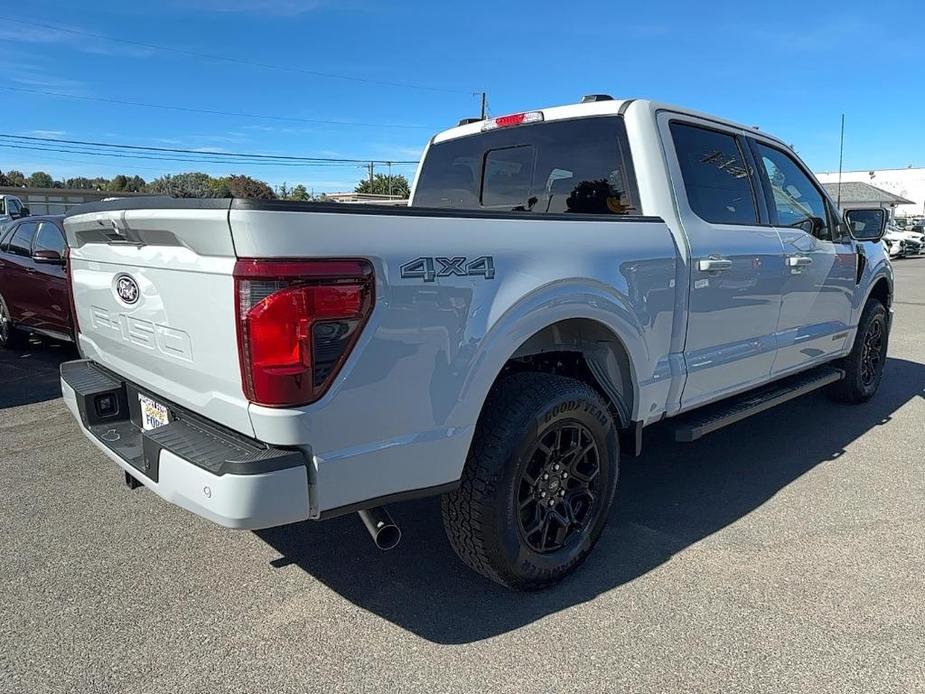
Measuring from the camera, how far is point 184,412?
253 cm

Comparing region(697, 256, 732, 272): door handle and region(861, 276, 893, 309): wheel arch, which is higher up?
region(697, 256, 732, 272): door handle

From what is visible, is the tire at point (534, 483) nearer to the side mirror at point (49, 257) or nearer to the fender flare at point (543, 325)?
the fender flare at point (543, 325)

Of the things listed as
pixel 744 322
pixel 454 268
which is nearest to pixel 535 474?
pixel 454 268

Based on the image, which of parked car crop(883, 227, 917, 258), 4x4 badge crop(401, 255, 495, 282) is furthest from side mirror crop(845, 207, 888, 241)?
parked car crop(883, 227, 917, 258)

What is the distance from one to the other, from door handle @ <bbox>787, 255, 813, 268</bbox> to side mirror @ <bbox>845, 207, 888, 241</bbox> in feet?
3.31

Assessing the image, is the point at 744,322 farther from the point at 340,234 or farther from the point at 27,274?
the point at 27,274

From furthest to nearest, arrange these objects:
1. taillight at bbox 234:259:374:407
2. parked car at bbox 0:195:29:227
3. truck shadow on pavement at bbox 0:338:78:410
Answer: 1. parked car at bbox 0:195:29:227
2. truck shadow on pavement at bbox 0:338:78:410
3. taillight at bbox 234:259:374:407

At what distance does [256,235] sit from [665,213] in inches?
83.6

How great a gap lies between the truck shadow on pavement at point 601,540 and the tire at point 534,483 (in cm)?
16

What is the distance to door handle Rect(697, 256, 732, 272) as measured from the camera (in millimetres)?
3436

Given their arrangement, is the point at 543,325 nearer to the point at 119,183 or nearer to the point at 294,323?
the point at 294,323

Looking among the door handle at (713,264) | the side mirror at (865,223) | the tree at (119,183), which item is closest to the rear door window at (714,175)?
the door handle at (713,264)

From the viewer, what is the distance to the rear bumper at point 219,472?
6.77ft

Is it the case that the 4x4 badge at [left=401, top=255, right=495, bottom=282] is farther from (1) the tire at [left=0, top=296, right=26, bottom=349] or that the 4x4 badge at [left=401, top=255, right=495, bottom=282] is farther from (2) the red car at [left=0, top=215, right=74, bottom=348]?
(1) the tire at [left=0, top=296, right=26, bottom=349]
